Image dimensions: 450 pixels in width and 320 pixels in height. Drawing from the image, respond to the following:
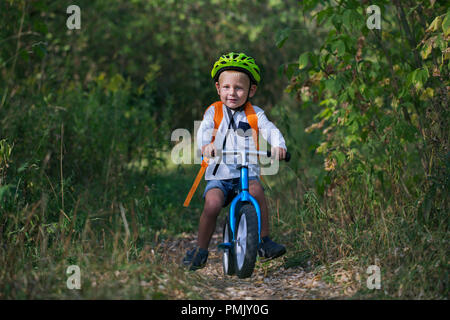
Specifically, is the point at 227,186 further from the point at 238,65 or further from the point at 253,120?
the point at 238,65

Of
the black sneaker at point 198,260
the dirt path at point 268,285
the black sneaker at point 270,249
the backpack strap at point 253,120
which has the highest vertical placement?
the backpack strap at point 253,120

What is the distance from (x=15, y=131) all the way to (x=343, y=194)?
287 cm

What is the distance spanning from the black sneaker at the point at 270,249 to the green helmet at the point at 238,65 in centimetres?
113

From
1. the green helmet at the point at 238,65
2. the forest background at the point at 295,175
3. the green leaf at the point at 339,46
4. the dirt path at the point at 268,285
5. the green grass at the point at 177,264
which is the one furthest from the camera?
the green leaf at the point at 339,46

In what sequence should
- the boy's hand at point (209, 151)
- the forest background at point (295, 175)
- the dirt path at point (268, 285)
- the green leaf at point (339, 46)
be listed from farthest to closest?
the green leaf at point (339, 46) → the boy's hand at point (209, 151) → the dirt path at point (268, 285) → the forest background at point (295, 175)

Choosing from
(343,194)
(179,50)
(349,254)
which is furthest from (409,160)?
(179,50)

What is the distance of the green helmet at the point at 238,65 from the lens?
3826mm

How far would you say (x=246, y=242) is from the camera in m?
3.53

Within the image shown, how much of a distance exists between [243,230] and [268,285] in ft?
1.43

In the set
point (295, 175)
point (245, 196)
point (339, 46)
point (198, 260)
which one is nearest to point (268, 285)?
point (198, 260)

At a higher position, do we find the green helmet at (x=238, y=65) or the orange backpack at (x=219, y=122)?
the green helmet at (x=238, y=65)

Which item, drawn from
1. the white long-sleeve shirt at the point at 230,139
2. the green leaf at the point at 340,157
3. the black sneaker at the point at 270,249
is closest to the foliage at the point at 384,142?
the green leaf at the point at 340,157

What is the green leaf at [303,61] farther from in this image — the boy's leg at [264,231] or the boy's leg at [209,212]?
the boy's leg at [209,212]

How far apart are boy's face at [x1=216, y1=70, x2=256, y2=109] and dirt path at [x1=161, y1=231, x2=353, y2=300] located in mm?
1071
